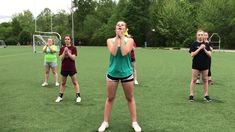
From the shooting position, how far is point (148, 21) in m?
83.8

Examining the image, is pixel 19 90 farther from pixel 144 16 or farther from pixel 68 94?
pixel 144 16

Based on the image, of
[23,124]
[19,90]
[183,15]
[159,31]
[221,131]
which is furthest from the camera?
[159,31]

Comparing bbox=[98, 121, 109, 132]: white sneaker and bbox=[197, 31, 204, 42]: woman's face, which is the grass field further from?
bbox=[197, 31, 204, 42]: woman's face

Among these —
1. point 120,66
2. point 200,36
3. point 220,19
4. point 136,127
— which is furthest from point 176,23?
point 120,66

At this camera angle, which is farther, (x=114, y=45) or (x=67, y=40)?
(x=67, y=40)

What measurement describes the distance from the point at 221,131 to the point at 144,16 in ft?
253

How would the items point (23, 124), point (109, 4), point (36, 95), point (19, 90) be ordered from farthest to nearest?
point (109, 4) < point (19, 90) < point (36, 95) < point (23, 124)

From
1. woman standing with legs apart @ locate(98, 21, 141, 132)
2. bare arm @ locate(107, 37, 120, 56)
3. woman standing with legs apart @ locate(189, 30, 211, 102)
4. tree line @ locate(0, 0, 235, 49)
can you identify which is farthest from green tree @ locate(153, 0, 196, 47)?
bare arm @ locate(107, 37, 120, 56)

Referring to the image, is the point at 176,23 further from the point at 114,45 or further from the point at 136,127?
the point at 114,45

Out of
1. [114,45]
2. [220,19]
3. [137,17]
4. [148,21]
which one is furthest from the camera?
[148,21]

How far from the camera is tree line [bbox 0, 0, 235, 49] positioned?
206 ft

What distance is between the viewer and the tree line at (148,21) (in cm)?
6284

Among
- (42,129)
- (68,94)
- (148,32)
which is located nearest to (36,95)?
(68,94)

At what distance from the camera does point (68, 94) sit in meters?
12.3
